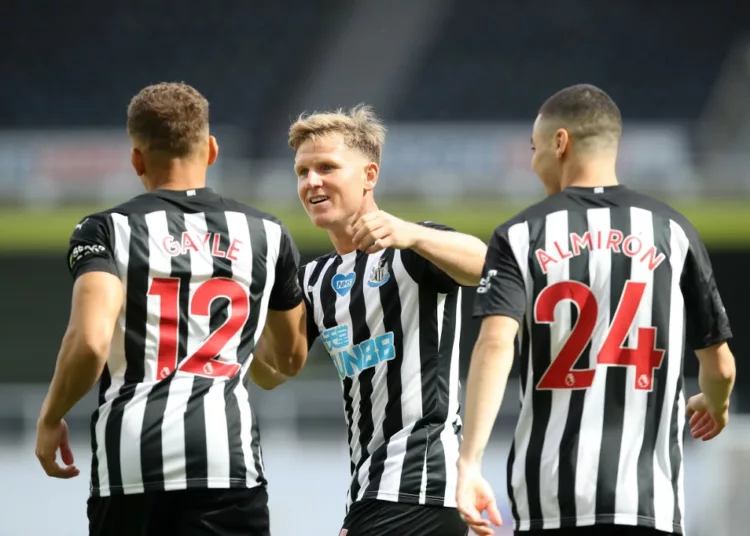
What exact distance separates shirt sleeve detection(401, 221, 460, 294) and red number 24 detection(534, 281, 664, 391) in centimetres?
54

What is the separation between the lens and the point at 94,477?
3.25 metres

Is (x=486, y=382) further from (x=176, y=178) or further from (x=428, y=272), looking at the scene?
(x=176, y=178)

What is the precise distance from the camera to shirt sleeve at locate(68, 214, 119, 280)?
317cm

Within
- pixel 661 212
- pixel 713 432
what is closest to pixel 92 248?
pixel 661 212

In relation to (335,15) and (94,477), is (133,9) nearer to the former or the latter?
(335,15)

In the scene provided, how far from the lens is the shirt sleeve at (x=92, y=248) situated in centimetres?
317

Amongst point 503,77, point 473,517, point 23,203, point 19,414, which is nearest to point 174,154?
point 473,517

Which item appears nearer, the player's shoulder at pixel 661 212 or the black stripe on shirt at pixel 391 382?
the player's shoulder at pixel 661 212

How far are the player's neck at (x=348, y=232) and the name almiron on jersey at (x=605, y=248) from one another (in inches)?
34.0

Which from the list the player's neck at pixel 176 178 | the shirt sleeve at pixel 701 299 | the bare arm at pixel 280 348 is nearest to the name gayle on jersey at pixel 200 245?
the player's neck at pixel 176 178

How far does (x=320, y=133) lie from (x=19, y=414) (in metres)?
10.1

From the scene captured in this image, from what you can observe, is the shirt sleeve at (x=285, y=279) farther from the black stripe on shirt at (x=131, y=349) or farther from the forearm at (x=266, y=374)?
the black stripe on shirt at (x=131, y=349)

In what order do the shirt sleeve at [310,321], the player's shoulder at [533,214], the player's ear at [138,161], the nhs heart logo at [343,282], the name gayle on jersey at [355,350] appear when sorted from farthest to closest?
the shirt sleeve at [310,321] → the nhs heart logo at [343,282] → the name gayle on jersey at [355,350] → the player's ear at [138,161] → the player's shoulder at [533,214]

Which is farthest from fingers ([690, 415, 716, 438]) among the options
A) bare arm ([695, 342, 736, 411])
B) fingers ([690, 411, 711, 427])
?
bare arm ([695, 342, 736, 411])
